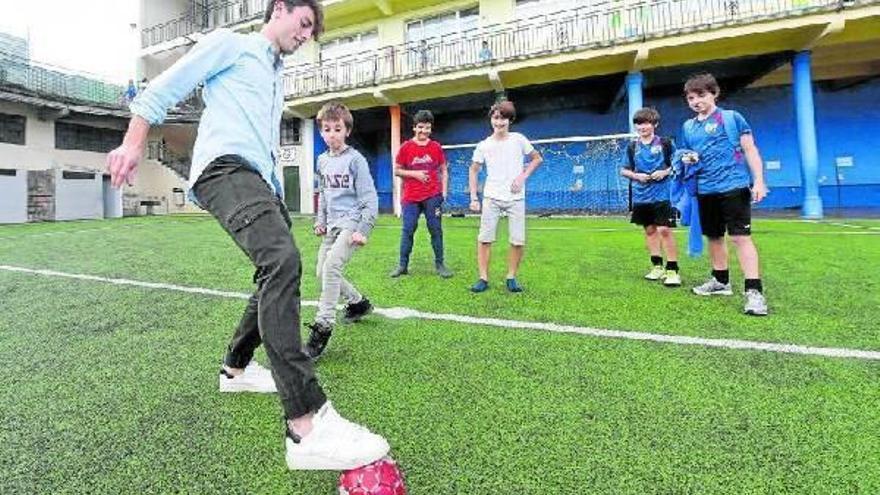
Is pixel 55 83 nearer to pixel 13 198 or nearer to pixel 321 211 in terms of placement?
pixel 13 198

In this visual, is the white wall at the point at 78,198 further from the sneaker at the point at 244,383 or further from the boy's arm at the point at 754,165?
the boy's arm at the point at 754,165

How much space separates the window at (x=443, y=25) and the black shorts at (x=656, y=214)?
1367 centimetres

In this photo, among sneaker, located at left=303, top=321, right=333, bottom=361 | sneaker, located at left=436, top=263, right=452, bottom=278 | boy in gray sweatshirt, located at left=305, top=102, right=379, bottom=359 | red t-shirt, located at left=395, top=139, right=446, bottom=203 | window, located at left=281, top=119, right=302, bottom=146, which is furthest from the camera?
window, located at left=281, top=119, right=302, bottom=146

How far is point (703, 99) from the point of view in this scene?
3564 millimetres

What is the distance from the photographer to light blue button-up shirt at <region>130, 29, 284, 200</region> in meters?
1.63

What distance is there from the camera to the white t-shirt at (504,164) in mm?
4141

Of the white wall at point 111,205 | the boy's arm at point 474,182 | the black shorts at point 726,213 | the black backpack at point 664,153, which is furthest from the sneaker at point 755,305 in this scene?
the white wall at point 111,205

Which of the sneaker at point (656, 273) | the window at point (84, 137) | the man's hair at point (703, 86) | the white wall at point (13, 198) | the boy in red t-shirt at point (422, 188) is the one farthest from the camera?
the window at point (84, 137)

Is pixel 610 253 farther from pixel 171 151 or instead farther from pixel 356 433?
pixel 171 151

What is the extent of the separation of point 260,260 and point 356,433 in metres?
0.60

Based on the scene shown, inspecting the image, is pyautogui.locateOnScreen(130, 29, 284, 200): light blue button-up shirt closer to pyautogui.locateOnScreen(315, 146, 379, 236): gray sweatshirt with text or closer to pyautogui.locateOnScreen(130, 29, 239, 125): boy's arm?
pyautogui.locateOnScreen(130, 29, 239, 125): boy's arm

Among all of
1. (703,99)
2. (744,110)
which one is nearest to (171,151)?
(744,110)

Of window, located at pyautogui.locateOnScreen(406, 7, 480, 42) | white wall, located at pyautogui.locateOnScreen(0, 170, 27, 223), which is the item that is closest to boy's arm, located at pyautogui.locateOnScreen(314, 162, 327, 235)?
window, located at pyautogui.locateOnScreen(406, 7, 480, 42)

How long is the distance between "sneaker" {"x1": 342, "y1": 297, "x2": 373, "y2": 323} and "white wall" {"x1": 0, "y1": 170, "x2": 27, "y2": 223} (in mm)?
23368
